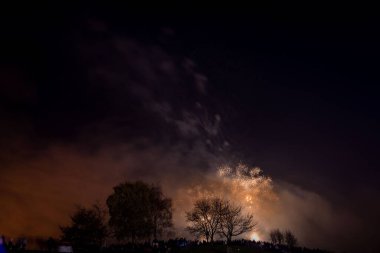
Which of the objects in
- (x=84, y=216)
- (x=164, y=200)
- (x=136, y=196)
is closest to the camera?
(x=84, y=216)

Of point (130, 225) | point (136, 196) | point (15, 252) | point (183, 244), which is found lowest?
point (15, 252)

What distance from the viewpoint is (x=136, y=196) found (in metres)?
91.6

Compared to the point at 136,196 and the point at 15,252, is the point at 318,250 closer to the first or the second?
the point at 136,196

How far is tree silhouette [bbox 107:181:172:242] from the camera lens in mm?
88438

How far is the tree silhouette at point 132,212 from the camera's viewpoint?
8844 cm

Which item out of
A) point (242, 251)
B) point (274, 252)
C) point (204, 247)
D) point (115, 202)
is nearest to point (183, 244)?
point (204, 247)

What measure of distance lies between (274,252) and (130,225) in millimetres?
27863

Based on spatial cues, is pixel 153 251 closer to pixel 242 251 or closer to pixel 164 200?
pixel 242 251

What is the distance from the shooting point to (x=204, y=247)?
7662 cm

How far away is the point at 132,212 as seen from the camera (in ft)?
292

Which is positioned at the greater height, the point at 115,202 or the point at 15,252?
the point at 115,202

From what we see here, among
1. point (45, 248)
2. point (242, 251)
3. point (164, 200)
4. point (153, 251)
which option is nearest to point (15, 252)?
point (45, 248)

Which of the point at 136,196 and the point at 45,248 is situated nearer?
the point at 45,248

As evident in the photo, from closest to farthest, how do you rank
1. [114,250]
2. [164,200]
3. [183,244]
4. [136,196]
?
[114,250] < [183,244] < [136,196] < [164,200]
